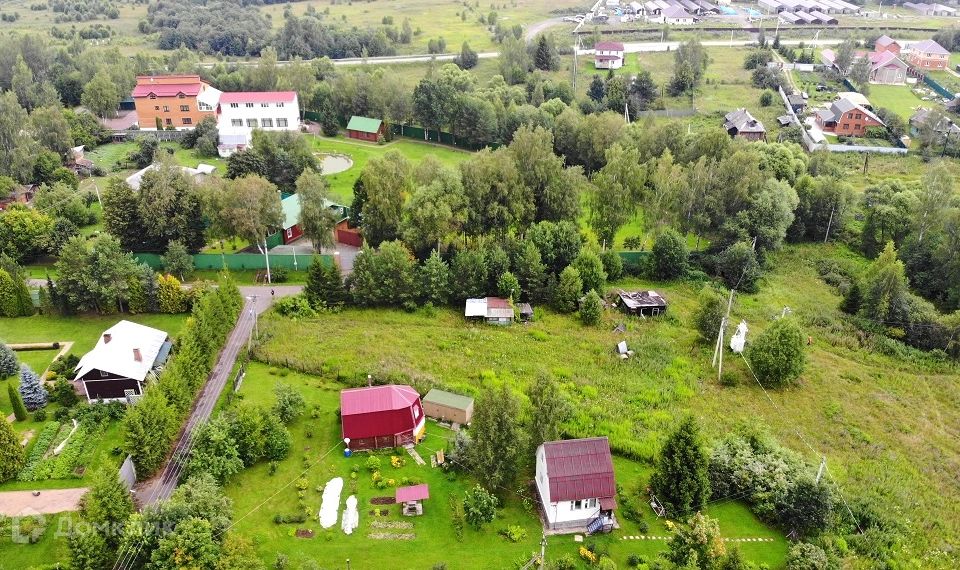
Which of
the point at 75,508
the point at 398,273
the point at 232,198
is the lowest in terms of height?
the point at 75,508

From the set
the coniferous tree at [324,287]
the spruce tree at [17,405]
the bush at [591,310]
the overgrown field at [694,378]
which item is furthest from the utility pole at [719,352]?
the spruce tree at [17,405]

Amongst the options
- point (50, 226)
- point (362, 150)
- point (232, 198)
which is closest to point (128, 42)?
point (362, 150)

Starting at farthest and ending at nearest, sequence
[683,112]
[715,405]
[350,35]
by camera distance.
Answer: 1. [350,35]
2. [683,112]
3. [715,405]

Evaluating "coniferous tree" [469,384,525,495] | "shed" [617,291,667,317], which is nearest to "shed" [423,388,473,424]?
"coniferous tree" [469,384,525,495]

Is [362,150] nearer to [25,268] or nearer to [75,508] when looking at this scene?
[25,268]

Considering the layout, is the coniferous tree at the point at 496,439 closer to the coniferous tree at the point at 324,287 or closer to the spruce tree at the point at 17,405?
the coniferous tree at the point at 324,287

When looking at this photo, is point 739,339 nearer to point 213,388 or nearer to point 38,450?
point 213,388
